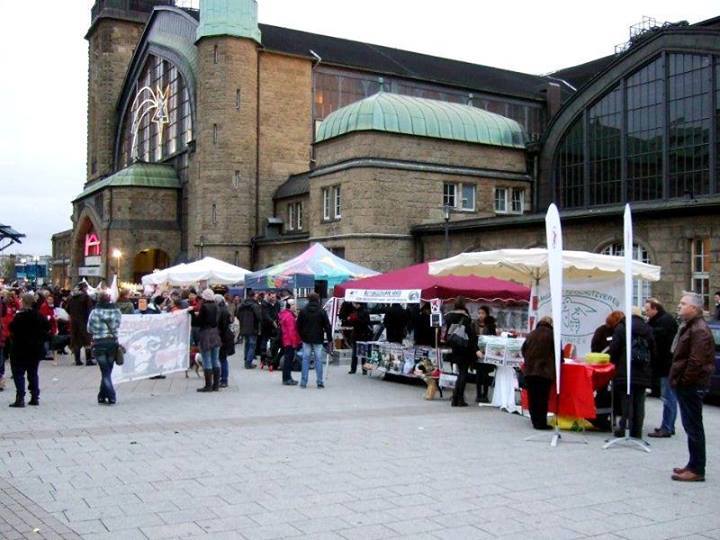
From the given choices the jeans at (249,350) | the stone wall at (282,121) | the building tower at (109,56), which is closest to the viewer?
the jeans at (249,350)

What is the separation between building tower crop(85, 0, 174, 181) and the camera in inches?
2502

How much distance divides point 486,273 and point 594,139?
828 inches

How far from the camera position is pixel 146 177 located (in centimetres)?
5134

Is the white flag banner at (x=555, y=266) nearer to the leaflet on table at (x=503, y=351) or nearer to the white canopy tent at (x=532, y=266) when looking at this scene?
the leaflet on table at (x=503, y=351)

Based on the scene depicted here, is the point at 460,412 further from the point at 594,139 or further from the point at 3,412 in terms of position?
the point at 594,139

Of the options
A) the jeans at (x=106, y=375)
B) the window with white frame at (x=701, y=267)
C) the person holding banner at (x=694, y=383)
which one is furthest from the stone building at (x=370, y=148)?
the jeans at (x=106, y=375)

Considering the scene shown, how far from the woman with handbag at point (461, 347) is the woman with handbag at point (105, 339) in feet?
18.1

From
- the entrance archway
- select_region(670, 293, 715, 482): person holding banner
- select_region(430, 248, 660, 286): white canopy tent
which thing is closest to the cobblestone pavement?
select_region(670, 293, 715, 482): person holding banner

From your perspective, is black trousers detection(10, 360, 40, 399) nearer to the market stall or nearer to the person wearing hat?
the person wearing hat

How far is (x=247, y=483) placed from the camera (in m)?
7.79

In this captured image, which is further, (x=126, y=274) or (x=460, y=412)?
(x=126, y=274)

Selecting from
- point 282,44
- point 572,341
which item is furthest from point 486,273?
point 282,44

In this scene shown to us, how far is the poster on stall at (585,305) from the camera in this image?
587 inches

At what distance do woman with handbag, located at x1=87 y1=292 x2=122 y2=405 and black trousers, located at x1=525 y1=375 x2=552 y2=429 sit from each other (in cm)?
656
